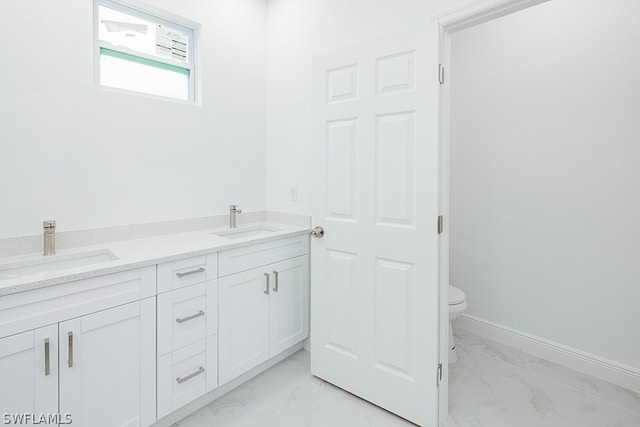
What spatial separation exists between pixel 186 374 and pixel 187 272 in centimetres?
52

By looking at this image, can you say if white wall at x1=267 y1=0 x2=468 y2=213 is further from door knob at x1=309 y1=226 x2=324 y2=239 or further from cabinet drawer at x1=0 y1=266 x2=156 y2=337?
cabinet drawer at x1=0 y1=266 x2=156 y2=337

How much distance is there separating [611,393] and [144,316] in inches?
103

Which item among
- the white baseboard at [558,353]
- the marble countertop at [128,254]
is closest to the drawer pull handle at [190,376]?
the marble countertop at [128,254]

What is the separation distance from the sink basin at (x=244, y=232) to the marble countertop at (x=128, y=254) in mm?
81

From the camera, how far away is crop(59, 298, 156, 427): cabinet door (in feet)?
4.24

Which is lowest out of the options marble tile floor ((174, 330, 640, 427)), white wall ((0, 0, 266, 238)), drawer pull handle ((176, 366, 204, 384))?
marble tile floor ((174, 330, 640, 427))

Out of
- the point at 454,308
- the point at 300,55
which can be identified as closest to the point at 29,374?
the point at 454,308

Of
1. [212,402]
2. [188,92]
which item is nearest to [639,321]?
[212,402]

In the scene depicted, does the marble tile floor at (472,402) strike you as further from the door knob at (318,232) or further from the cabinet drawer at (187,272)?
the door knob at (318,232)

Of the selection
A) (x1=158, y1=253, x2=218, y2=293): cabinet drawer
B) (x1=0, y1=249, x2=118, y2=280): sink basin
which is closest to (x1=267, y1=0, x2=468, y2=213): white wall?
(x1=158, y1=253, x2=218, y2=293): cabinet drawer

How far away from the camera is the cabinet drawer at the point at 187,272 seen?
156 centimetres

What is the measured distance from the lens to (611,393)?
193cm

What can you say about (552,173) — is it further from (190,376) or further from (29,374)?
(29,374)

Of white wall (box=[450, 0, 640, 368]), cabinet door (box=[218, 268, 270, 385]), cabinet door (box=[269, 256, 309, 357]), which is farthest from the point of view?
cabinet door (box=[269, 256, 309, 357])
